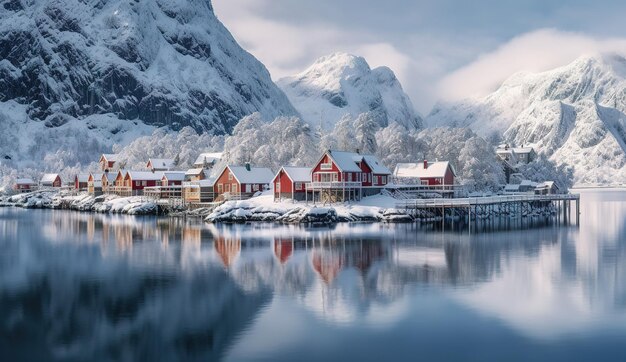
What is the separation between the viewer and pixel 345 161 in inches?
3300

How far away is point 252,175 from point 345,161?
17.9 m

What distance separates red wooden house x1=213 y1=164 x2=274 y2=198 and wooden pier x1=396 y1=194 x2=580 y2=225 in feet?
82.5

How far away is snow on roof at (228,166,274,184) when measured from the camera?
3688 inches

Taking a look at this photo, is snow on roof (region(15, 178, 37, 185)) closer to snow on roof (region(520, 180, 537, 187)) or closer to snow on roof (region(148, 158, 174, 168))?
snow on roof (region(148, 158, 174, 168))

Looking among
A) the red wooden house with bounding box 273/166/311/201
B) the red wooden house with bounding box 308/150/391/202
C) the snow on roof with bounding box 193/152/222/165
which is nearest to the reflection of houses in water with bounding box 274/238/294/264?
the red wooden house with bounding box 308/150/391/202

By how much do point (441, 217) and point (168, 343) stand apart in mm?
61308

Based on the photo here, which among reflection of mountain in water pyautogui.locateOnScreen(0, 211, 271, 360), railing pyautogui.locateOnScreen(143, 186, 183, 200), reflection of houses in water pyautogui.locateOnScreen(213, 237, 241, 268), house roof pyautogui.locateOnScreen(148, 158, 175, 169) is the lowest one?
reflection of mountain in water pyautogui.locateOnScreen(0, 211, 271, 360)

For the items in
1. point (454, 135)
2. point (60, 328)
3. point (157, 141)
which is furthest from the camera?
point (157, 141)

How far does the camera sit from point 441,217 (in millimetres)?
82125

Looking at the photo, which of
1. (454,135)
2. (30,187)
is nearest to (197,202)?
(454,135)

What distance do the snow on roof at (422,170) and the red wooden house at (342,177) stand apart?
28.9 feet

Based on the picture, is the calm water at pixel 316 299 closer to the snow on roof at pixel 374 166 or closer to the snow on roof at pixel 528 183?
the snow on roof at pixel 374 166

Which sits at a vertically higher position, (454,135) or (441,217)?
(454,135)

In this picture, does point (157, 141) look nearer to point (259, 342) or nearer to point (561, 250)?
point (561, 250)
